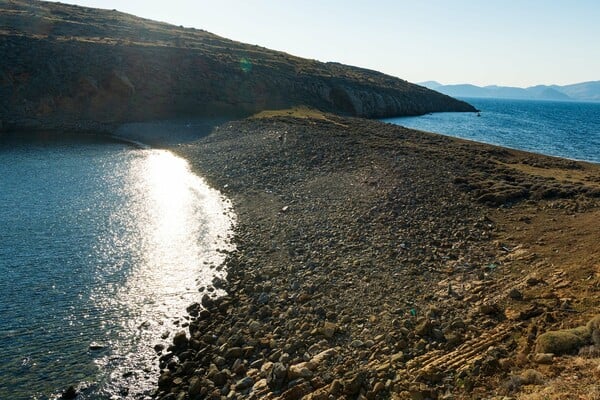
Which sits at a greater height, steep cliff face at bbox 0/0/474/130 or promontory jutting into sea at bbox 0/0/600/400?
steep cliff face at bbox 0/0/474/130

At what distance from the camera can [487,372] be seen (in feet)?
34.3

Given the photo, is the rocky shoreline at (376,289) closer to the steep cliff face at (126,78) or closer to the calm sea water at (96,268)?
the calm sea water at (96,268)

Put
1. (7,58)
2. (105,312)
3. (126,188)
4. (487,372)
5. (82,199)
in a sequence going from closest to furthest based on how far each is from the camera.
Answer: (487,372)
(105,312)
(82,199)
(126,188)
(7,58)

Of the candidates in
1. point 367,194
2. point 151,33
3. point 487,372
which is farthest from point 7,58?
point 487,372

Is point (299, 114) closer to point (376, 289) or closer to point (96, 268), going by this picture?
point (96, 268)

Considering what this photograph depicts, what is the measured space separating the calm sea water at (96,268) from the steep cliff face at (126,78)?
1164 inches

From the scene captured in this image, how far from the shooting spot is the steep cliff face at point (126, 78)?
2579 inches

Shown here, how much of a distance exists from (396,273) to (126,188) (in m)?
27.6

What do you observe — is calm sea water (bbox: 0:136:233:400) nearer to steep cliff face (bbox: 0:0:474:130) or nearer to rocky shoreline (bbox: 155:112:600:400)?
rocky shoreline (bbox: 155:112:600:400)

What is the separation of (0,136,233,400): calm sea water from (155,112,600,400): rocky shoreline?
1612 mm

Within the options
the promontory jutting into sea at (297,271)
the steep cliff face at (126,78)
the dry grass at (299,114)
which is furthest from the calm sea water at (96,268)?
the dry grass at (299,114)

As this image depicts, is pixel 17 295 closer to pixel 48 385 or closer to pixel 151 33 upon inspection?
pixel 48 385

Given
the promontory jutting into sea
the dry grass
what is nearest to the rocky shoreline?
the promontory jutting into sea

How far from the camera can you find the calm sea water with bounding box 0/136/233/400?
46.9 ft
